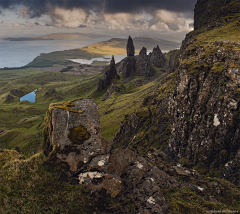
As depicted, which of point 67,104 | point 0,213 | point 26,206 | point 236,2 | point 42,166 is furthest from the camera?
point 236,2

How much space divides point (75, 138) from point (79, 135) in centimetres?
58

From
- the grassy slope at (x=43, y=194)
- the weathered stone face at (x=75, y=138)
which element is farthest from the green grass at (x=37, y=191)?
the weathered stone face at (x=75, y=138)

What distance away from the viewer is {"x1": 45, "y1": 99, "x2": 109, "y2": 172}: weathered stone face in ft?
51.6

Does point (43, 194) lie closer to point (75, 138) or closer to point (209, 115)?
point (75, 138)

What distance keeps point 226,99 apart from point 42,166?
3235 centimetres

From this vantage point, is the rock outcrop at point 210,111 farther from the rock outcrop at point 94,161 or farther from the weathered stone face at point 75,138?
the weathered stone face at point 75,138

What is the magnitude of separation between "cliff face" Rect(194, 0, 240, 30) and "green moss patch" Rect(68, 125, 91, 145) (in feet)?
248

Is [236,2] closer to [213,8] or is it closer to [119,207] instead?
[213,8]

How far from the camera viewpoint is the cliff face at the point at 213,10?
71.4 meters

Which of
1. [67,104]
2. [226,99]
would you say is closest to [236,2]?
[226,99]

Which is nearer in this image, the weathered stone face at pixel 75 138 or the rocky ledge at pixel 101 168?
the rocky ledge at pixel 101 168

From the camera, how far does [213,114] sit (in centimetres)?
2973

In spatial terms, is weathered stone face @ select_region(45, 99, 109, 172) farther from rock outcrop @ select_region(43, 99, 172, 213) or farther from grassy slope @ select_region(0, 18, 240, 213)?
grassy slope @ select_region(0, 18, 240, 213)

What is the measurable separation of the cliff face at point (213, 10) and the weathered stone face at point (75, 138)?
74706 mm
